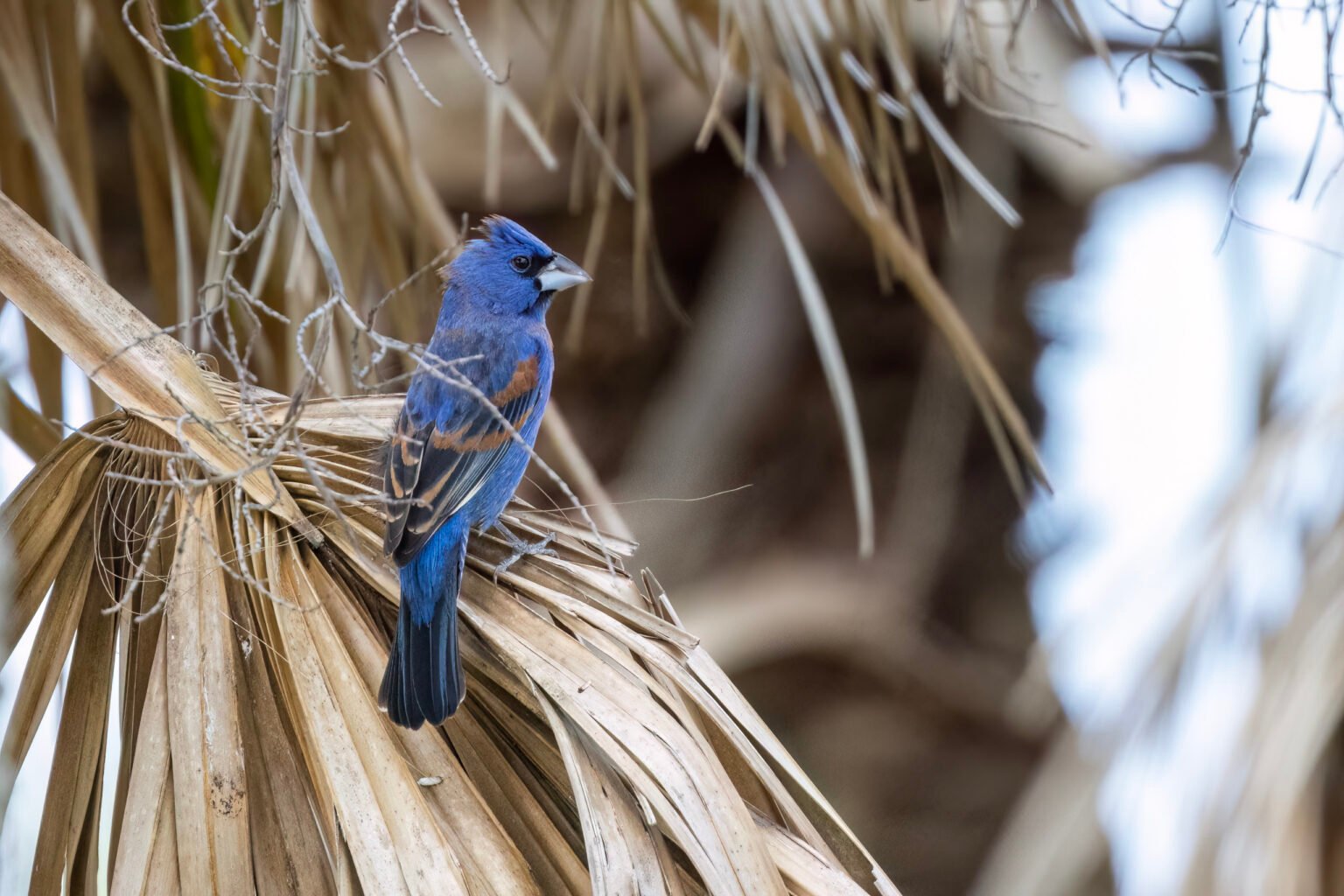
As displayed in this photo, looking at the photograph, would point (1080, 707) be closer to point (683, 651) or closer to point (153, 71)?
point (683, 651)

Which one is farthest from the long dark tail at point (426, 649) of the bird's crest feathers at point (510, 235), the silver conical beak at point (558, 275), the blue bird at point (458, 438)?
the bird's crest feathers at point (510, 235)

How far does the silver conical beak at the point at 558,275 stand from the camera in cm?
312

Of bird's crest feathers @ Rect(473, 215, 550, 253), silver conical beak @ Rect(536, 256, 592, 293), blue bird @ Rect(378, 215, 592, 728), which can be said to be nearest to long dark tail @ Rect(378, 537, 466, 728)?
blue bird @ Rect(378, 215, 592, 728)

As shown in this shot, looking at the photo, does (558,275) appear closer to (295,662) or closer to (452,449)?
(452,449)

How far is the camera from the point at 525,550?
232cm

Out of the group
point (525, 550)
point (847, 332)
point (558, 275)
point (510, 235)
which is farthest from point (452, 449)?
point (847, 332)

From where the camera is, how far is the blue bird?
6.21 ft

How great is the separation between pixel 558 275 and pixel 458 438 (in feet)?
2.24

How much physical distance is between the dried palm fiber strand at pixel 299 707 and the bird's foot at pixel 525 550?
0.05 m

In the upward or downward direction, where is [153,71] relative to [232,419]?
upward

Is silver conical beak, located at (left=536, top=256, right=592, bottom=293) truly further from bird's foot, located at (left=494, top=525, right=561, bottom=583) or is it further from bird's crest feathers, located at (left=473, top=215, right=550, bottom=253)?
bird's foot, located at (left=494, top=525, right=561, bottom=583)

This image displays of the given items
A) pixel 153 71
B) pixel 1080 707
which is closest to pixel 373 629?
pixel 153 71

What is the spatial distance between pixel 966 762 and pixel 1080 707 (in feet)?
9.13

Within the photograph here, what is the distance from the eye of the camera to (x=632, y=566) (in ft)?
19.7
